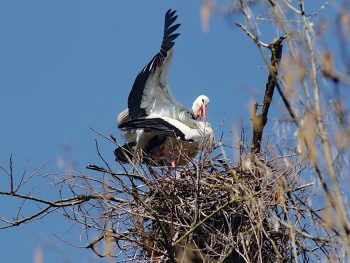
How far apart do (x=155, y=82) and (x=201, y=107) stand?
83cm

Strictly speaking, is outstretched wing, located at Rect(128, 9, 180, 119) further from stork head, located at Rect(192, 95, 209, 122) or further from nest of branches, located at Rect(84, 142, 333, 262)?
nest of branches, located at Rect(84, 142, 333, 262)

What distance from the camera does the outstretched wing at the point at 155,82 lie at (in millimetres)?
10305

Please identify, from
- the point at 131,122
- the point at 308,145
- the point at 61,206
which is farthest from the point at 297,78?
the point at 131,122

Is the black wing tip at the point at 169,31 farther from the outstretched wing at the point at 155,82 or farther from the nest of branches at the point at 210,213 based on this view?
the nest of branches at the point at 210,213

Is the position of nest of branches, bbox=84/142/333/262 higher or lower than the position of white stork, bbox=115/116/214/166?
lower

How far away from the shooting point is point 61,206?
25.7ft

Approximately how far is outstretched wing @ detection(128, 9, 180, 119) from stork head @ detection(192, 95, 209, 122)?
410 millimetres

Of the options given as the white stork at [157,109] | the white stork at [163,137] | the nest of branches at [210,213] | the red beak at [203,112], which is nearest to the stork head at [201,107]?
the red beak at [203,112]

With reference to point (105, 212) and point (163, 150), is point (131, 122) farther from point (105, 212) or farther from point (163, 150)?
point (105, 212)

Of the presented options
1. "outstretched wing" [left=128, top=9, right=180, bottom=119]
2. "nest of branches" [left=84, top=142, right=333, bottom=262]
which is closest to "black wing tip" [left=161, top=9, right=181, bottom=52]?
"outstretched wing" [left=128, top=9, right=180, bottom=119]

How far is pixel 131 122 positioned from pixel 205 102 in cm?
140

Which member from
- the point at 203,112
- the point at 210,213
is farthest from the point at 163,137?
the point at 210,213

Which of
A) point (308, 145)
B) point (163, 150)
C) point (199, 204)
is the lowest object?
point (308, 145)

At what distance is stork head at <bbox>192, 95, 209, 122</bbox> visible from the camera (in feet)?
35.7
